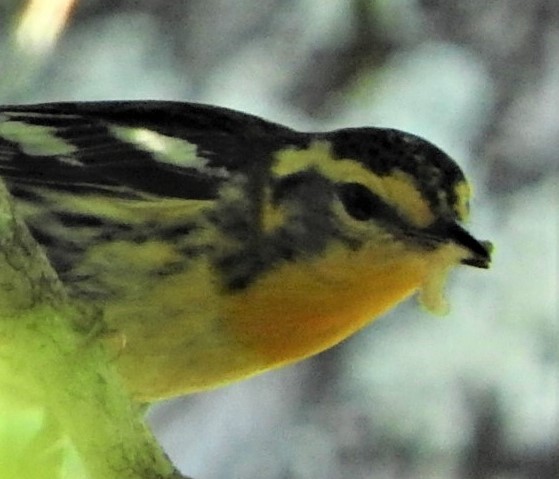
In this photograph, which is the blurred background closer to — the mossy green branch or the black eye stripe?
the black eye stripe

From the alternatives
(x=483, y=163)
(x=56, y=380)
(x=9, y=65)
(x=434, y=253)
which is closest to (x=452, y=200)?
(x=434, y=253)

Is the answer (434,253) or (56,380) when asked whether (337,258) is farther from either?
(56,380)

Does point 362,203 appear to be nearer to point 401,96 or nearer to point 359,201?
point 359,201

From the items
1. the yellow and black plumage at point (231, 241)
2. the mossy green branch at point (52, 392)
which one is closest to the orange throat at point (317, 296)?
the yellow and black plumage at point (231, 241)

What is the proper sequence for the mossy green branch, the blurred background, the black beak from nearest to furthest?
the mossy green branch → the black beak → the blurred background

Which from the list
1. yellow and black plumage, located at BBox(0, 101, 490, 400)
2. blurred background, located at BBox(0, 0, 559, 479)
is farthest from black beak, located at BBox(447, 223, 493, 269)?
blurred background, located at BBox(0, 0, 559, 479)

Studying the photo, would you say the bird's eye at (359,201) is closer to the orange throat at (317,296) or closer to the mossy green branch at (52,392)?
the orange throat at (317,296)

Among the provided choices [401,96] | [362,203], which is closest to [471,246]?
[362,203]
